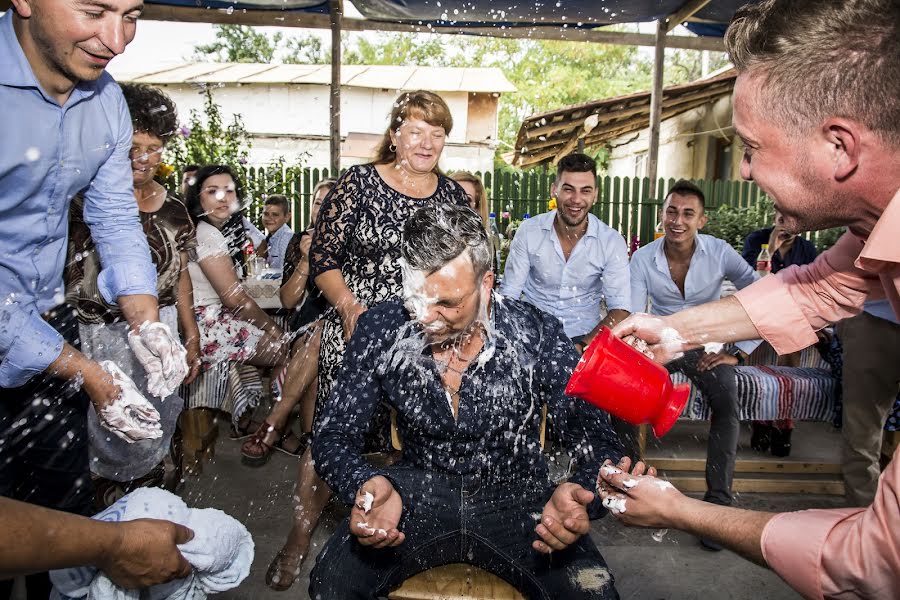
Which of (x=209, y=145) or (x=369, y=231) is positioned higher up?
(x=209, y=145)

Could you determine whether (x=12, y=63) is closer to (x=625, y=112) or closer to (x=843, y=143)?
(x=843, y=143)

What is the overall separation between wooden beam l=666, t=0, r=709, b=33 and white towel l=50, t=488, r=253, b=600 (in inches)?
274

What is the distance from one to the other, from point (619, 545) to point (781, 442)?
2011 millimetres

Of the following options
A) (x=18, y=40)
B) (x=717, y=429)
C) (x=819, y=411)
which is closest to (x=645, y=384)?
(x=18, y=40)

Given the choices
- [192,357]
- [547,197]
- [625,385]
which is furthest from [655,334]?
[547,197]

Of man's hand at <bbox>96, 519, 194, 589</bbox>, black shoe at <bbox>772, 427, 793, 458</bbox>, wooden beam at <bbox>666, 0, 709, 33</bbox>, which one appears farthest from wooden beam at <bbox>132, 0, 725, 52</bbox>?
man's hand at <bbox>96, 519, 194, 589</bbox>

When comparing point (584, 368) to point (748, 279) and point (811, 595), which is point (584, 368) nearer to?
point (811, 595)

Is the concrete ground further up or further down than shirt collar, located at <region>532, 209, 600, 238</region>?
further down

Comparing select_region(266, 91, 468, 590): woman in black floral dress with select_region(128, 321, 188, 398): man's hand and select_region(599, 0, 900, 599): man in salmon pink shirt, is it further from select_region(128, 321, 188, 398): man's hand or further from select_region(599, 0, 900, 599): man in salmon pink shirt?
select_region(599, 0, 900, 599): man in salmon pink shirt

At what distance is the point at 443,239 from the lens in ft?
8.06

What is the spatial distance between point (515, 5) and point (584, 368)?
19.8ft

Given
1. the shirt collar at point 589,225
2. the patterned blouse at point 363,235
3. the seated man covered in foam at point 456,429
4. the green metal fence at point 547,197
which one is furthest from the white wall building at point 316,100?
the seated man covered in foam at point 456,429

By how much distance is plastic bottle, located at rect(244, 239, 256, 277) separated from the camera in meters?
6.24

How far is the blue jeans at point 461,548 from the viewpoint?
2275 millimetres
